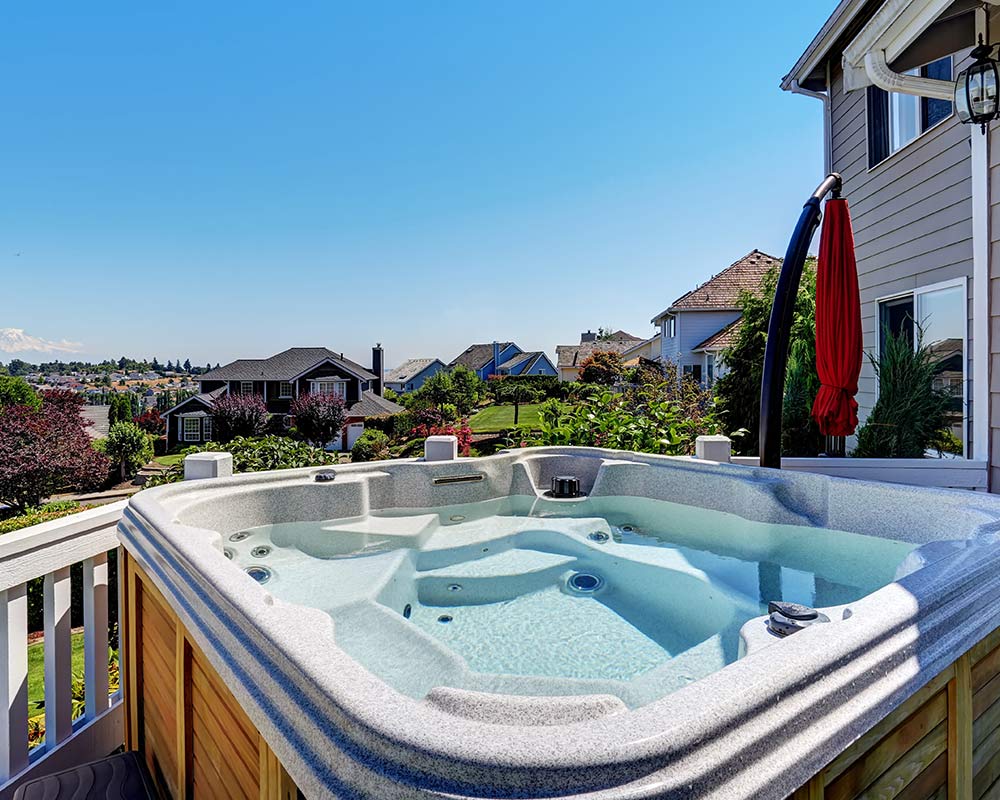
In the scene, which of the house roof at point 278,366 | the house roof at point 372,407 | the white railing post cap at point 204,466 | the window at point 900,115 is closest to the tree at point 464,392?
the house roof at point 372,407

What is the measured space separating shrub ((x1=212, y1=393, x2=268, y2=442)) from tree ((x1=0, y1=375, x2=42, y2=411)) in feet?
30.0

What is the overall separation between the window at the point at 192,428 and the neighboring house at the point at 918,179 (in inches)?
1047

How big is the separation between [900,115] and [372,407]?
77.6ft

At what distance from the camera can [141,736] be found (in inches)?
72.8

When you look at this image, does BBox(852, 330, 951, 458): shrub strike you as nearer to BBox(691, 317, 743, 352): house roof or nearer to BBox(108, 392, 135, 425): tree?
BBox(691, 317, 743, 352): house roof

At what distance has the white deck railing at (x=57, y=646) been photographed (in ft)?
5.47

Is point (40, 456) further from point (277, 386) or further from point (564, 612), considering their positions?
point (564, 612)

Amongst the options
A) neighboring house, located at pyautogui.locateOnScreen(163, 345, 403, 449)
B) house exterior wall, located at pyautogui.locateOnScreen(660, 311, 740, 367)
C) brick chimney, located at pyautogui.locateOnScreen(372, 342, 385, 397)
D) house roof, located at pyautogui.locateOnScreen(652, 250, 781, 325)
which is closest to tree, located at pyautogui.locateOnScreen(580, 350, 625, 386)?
house exterior wall, located at pyautogui.locateOnScreen(660, 311, 740, 367)

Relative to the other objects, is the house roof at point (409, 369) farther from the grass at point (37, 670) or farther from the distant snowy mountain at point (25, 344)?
the grass at point (37, 670)

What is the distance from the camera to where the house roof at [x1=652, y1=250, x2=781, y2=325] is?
1458 centimetres

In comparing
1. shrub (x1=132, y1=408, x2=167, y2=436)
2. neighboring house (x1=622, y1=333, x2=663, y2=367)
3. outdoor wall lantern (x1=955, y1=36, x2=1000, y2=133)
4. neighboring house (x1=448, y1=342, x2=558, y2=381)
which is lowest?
shrub (x1=132, y1=408, x2=167, y2=436)

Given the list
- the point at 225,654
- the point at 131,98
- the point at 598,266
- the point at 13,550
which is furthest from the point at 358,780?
the point at 598,266

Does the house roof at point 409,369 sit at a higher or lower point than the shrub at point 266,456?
higher

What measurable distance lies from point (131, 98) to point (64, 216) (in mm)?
11482
